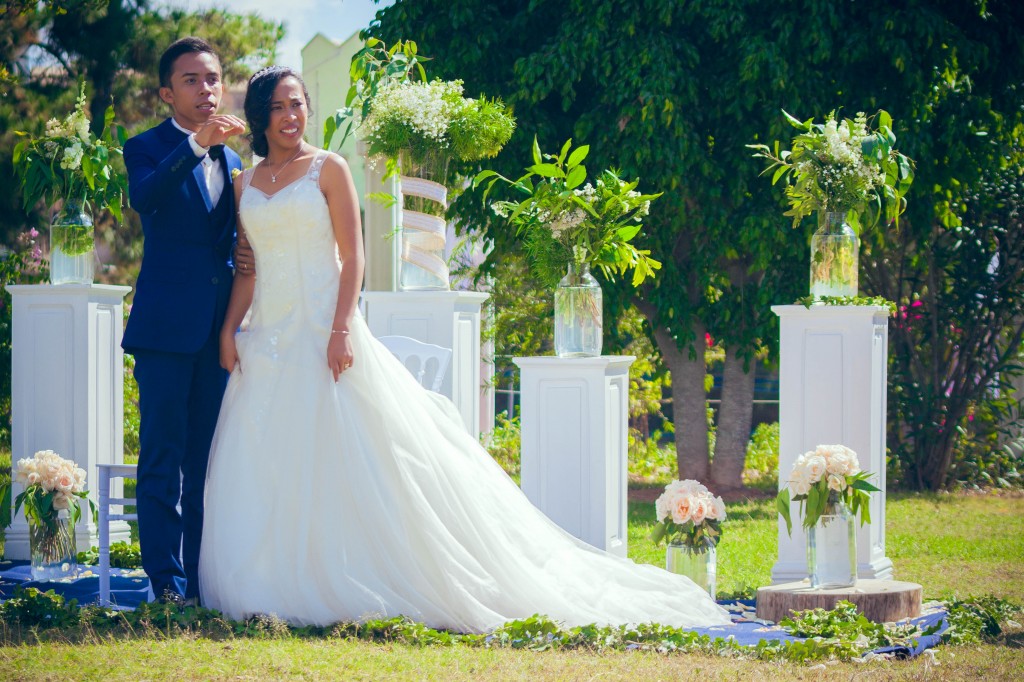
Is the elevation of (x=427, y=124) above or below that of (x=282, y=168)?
above

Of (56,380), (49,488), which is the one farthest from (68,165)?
(49,488)

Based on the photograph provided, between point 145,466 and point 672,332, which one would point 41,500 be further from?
point 672,332

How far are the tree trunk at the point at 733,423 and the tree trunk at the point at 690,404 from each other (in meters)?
0.12

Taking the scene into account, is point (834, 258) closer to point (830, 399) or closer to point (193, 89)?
point (830, 399)

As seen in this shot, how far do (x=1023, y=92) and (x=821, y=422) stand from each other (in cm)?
497

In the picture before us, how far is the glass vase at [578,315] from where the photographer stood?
530cm

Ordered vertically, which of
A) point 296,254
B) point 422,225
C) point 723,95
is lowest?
point 296,254

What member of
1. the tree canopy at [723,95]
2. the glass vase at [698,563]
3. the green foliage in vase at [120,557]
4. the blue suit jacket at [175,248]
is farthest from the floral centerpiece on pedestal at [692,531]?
the tree canopy at [723,95]

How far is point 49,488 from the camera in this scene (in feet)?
17.3

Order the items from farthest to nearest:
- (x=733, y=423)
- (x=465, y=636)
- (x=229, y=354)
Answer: (x=733, y=423), (x=229, y=354), (x=465, y=636)

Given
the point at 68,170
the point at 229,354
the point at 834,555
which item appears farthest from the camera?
the point at 68,170

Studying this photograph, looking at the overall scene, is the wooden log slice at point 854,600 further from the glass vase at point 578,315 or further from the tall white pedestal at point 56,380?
the tall white pedestal at point 56,380

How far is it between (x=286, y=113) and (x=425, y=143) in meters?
1.62

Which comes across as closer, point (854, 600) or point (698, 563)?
point (854, 600)
